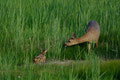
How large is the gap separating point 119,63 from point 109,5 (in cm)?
366

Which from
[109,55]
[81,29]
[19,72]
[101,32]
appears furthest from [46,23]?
[19,72]

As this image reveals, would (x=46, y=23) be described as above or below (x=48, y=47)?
above

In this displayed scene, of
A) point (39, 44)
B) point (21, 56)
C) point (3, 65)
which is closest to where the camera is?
point (3, 65)

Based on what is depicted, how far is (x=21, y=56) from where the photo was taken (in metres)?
6.36

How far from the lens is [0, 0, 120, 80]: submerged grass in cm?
643

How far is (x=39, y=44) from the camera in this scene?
697 centimetres

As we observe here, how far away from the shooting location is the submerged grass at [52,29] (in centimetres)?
643

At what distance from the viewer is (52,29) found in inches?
281

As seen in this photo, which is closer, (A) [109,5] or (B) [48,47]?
(B) [48,47]

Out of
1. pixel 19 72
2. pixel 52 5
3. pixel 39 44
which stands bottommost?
pixel 19 72

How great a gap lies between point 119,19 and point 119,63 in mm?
2733

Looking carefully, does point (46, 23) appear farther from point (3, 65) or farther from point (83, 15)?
point (3, 65)

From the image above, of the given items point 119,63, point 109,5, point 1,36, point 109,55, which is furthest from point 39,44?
point 109,5

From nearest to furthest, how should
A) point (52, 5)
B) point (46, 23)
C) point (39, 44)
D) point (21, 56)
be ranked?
point (21, 56) < point (39, 44) < point (46, 23) < point (52, 5)
